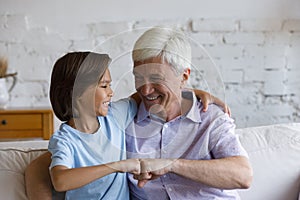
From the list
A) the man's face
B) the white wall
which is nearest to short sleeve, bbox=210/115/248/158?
the man's face

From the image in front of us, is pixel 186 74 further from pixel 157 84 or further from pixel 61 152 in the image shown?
pixel 61 152

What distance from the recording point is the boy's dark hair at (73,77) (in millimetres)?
1275

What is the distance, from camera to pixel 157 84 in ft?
4.16

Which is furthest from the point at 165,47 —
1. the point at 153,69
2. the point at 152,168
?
the point at 152,168

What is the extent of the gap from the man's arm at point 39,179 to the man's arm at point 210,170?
26cm

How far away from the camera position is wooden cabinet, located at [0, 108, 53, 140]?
2.86m

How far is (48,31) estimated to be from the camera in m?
3.11

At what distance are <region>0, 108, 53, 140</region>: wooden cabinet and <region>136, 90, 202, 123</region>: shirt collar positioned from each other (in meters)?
1.57

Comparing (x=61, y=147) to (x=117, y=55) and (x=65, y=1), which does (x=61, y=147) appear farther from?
(x=65, y=1)

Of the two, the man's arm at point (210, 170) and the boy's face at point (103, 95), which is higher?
the boy's face at point (103, 95)

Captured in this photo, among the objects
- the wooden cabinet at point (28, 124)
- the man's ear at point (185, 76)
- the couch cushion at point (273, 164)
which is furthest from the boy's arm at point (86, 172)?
the wooden cabinet at point (28, 124)

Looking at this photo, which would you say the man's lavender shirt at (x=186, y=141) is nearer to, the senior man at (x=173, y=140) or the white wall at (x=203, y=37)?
the senior man at (x=173, y=140)

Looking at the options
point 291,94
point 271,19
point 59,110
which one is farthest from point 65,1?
point 59,110

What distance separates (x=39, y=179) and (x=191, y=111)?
17.8 inches
